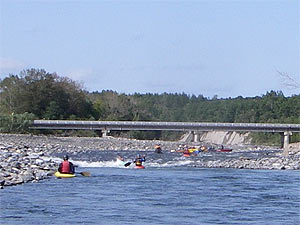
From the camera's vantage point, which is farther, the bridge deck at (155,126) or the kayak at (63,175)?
the bridge deck at (155,126)

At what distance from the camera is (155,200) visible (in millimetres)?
25750

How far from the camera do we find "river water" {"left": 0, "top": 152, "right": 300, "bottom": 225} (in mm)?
21609

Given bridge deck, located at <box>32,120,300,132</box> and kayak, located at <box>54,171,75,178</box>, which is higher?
bridge deck, located at <box>32,120,300,132</box>

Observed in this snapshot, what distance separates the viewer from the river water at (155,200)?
21.6 m

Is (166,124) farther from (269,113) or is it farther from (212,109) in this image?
(212,109)

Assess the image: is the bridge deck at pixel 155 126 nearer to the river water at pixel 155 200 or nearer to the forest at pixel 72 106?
the forest at pixel 72 106

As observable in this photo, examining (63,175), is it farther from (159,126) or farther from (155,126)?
(155,126)

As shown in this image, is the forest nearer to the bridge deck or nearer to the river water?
the bridge deck

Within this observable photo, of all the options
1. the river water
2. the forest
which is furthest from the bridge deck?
the river water

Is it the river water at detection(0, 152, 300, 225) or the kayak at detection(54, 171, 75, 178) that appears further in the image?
the kayak at detection(54, 171, 75, 178)

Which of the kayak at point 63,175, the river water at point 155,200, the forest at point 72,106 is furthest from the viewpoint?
the forest at point 72,106

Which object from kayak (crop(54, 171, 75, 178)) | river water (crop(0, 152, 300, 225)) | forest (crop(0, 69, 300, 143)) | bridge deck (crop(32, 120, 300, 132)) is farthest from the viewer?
forest (crop(0, 69, 300, 143))

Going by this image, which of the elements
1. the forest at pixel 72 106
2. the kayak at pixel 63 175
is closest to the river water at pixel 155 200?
the kayak at pixel 63 175

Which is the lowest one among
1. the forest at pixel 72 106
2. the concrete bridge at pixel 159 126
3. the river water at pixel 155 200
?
the river water at pixel 155 200
